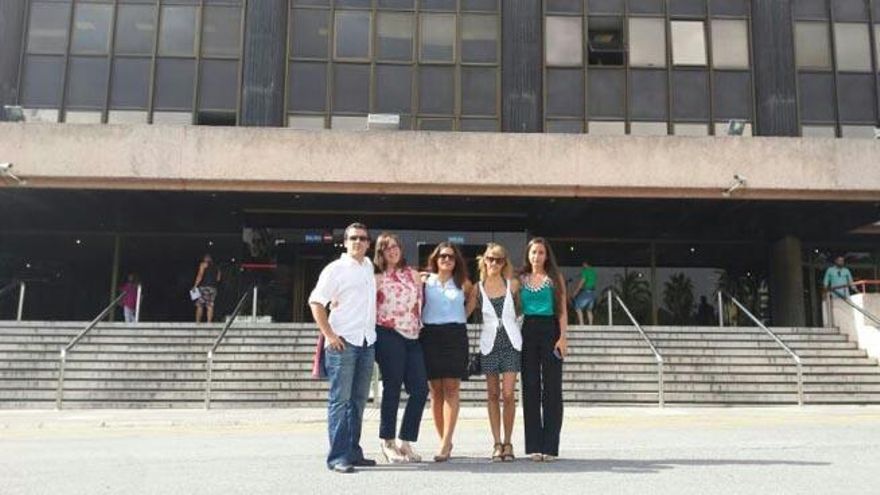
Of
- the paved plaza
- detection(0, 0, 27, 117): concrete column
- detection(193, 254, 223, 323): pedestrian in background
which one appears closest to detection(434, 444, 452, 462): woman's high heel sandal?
the paved plaza

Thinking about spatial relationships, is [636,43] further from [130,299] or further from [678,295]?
Answer: [130,299]

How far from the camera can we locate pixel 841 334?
56.0 feet

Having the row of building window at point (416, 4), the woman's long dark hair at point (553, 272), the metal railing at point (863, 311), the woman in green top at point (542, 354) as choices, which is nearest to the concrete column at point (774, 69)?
the metal railing at point (863, 311)

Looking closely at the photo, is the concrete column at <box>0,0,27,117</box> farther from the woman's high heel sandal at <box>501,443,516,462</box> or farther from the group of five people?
the woman's high heel sandal at <box>501,443,516,462</box>

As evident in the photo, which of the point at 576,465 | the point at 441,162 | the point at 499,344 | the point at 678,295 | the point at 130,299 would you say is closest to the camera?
the point at 576,465

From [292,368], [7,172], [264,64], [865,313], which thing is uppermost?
[264,64]

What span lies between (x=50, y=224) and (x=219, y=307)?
5885mm

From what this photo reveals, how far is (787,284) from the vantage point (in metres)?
22.3

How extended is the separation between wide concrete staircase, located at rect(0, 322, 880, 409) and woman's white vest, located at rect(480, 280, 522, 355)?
7.35 metres

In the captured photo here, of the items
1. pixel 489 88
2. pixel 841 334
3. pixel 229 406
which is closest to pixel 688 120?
pixel 489 88

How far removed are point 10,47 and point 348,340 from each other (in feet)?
66.2

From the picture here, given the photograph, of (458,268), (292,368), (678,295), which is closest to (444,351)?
(458,268)

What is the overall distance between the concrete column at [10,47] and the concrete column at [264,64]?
5.97m

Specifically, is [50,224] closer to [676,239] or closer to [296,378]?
[296,378]
